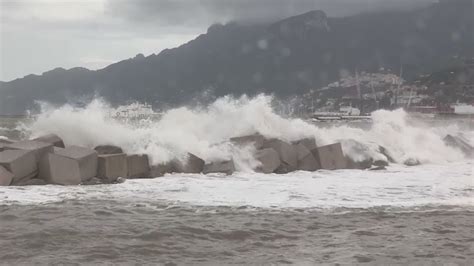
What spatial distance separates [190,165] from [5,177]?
4.87m

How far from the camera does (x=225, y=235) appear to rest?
8.00 m

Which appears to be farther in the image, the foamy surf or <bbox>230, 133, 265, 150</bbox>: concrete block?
<bbox>230, 133, 265, 150</bbox>: concrete block

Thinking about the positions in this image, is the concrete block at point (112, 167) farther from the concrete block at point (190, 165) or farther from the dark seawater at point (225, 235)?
the dark seawater at point (225, 235)

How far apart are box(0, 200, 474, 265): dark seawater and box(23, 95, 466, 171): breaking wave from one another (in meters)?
5.50

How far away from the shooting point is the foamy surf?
10672 millimetres

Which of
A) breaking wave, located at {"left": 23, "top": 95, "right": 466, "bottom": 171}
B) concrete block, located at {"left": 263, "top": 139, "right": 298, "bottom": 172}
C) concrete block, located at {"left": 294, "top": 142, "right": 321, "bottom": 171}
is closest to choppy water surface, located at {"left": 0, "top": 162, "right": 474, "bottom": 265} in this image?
breaking wave, located at {"left": 23, "top": 95, "right": 466, "bottom": 171}

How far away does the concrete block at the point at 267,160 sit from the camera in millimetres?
15821

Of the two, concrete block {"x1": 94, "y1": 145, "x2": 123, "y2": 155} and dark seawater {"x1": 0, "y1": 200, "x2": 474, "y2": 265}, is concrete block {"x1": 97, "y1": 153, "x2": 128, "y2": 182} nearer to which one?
concrete block {"x1": 94, "y1": 145, "x2": 123, "y2": 155}

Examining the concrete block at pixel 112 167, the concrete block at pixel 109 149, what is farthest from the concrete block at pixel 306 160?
the concrete block at pixel 112 167

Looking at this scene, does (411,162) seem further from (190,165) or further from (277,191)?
(277,191)

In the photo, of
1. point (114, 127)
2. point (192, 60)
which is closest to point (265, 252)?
point (114, 127)

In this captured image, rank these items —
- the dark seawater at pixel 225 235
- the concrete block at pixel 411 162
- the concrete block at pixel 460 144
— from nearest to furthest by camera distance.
A: the dark seawater at pixel 225 235
the concrete block at pixel 411 162
the concrete block at pixel 460 144

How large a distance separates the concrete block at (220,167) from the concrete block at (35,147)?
163 inches

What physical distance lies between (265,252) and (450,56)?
172 metres
